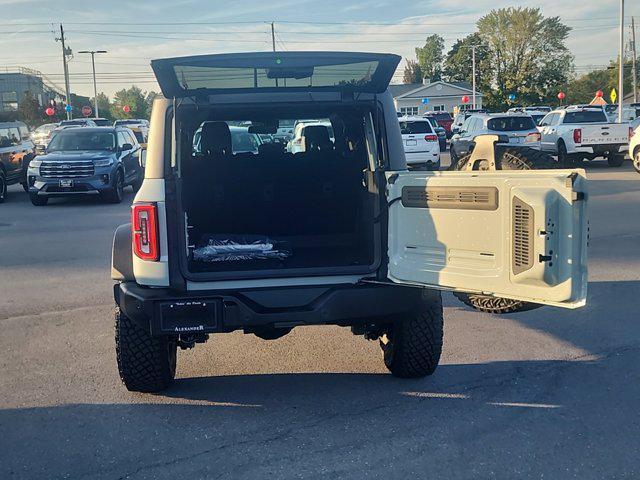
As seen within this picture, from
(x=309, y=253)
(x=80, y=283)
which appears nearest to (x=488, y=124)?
(x=80, y=283)

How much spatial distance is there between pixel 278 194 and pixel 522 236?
2.46 meters

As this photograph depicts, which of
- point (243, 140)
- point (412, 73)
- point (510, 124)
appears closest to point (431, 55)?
point (412, 73)

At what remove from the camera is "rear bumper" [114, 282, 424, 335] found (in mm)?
4195

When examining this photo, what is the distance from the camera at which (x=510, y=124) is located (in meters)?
23.0

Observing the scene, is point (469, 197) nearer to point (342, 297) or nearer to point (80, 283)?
point (342, 297)

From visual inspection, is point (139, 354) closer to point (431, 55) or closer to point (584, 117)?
point (584, 117)

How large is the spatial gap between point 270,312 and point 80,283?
15.2 feet

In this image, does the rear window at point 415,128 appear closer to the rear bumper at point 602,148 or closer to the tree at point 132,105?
the rear bumper at point 602,148

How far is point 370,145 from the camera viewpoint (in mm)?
4621

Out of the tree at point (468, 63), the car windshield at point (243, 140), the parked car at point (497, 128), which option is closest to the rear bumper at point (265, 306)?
the car windshield at point (243, 140)

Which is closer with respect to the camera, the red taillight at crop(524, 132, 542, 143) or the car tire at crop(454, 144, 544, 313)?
the car tire at crop(454, 144, 544, 313)

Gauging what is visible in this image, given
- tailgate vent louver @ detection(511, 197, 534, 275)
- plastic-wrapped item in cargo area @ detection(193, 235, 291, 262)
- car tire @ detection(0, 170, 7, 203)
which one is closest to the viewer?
tailgate vent louver @ detection(511, 197, 534, 275)

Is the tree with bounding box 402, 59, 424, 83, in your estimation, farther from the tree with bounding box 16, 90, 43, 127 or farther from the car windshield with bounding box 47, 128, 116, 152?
the car windshield with bounding box 47, 128, 116, 152

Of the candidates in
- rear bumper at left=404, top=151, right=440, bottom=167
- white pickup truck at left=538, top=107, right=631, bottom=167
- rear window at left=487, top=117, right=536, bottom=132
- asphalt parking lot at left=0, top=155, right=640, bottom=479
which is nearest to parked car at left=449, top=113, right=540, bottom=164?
rear window at left=487, top=117, right=536, bottom=132
